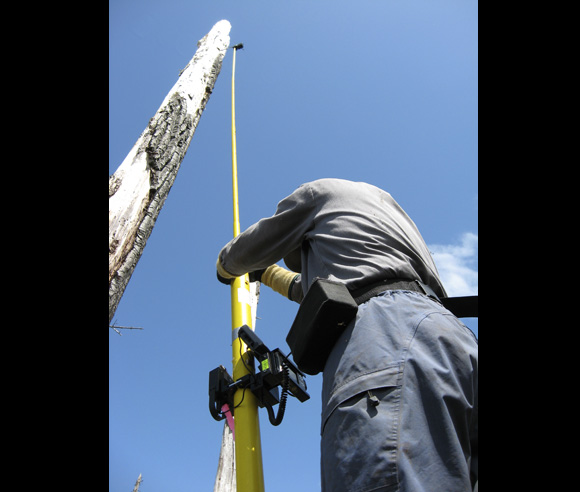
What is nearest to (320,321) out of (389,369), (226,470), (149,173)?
(389,369)

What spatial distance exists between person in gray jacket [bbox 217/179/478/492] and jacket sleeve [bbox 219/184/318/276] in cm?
8

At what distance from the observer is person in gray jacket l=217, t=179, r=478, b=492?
3.83 feet

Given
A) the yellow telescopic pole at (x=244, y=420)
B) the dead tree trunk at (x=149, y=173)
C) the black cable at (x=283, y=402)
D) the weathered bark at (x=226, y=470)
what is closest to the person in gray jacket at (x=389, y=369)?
the black cable at (x=283, y=402)

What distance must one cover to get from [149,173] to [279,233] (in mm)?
981

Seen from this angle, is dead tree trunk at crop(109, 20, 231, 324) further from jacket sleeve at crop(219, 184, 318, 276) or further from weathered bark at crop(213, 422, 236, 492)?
weathered bark at crop(213, 422, 236, 492)

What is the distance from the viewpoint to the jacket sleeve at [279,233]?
206 centimetres

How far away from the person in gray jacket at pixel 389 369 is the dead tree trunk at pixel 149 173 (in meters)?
0.94

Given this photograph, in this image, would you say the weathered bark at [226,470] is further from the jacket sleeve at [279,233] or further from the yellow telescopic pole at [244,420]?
the jacket sleeve at [279,233]

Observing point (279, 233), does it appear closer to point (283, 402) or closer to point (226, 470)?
point (283, 402)
